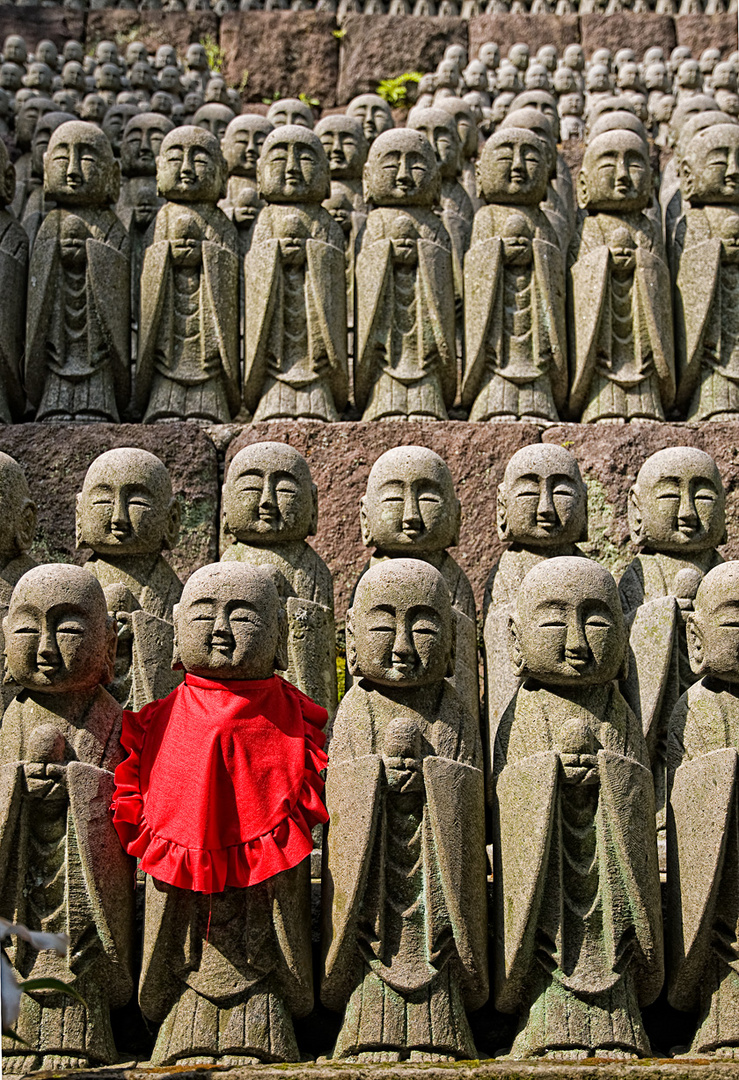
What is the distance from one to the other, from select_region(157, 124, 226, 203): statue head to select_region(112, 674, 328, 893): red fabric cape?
12.7 feet

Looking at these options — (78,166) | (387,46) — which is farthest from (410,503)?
(387,46)

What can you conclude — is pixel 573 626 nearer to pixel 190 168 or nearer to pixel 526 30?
pixel 190 168

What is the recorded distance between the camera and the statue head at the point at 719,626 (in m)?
5.69

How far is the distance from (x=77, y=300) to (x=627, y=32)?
8.47 meters

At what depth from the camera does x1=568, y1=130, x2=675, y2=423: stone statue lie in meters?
8.52

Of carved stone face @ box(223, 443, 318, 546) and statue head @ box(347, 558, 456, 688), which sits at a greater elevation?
carved stone face @ box(223, 443, 318, 546)

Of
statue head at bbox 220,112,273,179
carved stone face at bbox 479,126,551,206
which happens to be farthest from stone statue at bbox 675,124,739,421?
statue head at bbox 220,112,273,179

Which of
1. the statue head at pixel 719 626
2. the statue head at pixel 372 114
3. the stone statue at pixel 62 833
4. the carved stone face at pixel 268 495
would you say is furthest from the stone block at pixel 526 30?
the stone statue at pixel 62 833

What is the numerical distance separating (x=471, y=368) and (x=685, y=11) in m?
8.35

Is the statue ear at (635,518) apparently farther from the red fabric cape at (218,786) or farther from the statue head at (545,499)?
the red fabric cape at (218,786)

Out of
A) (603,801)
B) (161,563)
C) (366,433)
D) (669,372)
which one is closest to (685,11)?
(669,372)

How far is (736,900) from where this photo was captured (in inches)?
218

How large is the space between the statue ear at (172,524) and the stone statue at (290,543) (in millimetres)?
218

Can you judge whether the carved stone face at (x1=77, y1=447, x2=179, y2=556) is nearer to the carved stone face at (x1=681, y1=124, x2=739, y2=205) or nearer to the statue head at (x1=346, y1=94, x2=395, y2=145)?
the carved stone face at (x1=681, y1=124, x2=739, y2=205)
